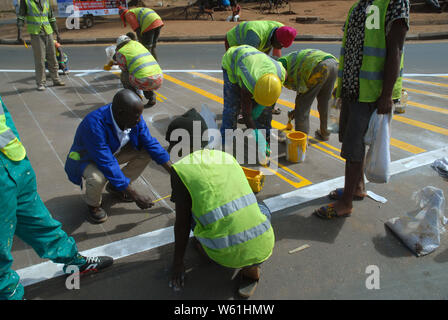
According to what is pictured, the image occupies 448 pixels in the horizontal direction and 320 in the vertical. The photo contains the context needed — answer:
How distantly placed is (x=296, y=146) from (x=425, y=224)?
6.04 ft

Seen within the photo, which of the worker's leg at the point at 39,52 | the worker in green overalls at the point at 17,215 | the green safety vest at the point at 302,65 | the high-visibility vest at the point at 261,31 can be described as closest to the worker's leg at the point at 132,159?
the worker in green overalls at the point at 17,215

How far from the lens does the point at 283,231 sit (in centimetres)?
331

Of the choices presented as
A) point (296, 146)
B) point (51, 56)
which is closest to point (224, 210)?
point (296, 146)

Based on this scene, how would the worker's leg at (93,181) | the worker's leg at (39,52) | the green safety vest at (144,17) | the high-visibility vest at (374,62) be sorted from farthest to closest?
the green safety vest at (144,17), the worker's leg at (39,52), the worker's leg at (93,181), the high-visibility vest at (374,62)

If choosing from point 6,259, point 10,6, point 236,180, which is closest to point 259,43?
point 236,180

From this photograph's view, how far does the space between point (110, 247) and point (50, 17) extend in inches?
249

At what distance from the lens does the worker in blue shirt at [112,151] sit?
9.91 ft

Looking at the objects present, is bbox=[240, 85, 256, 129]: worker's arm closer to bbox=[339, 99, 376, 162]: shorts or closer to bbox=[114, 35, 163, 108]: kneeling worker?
bbox=[339, 99, 376, 162]: shorts

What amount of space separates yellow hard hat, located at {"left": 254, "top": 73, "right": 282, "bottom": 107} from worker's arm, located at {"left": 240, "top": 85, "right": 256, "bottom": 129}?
281 mm

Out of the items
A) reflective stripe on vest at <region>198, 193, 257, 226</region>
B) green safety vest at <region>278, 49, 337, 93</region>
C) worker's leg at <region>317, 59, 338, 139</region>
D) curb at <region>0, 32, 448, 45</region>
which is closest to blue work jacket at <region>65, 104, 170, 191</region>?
reflective stripe on vest at <region>198, 193, 257, 226</region>

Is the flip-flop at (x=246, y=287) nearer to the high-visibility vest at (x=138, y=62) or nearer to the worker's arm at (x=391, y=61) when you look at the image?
the worker's arm at (x=391, y=61)

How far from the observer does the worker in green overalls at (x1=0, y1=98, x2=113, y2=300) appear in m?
2.02

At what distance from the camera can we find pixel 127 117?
3.01 metres

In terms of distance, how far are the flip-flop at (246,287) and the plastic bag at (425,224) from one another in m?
1.46
